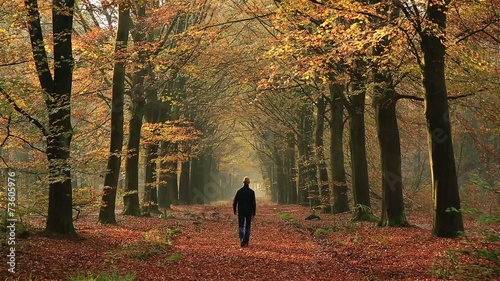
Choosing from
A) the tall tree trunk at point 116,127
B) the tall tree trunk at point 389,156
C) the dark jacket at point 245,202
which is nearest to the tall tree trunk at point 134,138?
the tall tree trunk at point 116,127

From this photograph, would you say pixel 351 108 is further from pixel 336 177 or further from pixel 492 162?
pixel 492 162

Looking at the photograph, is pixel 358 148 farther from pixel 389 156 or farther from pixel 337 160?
pixel 337 160

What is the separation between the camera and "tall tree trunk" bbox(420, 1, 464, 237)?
11453mm

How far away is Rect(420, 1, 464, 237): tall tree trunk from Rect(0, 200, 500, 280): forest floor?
0.67 meters

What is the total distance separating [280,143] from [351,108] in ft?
71.7

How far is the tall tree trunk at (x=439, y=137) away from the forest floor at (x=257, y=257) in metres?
0.67

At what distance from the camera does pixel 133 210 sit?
22344 millimetres

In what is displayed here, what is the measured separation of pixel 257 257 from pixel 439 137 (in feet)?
18.7

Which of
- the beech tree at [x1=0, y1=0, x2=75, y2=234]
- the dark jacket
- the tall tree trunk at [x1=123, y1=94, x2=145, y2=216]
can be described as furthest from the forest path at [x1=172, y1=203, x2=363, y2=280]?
the tall tree trunk at [x1=123, y1=94, x2=145, y2=216]

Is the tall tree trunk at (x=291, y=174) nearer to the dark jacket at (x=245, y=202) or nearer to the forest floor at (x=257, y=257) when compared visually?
the forest floor at (x=257, y=257)

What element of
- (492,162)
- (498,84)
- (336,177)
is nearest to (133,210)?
(336,177)

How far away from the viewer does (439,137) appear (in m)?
11.6

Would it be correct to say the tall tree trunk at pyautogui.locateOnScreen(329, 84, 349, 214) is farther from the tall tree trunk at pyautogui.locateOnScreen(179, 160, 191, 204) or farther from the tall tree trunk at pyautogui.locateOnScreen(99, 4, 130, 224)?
the tall tree trunk at pyautogui.locateOnScreen(179, 160, 191, 204)

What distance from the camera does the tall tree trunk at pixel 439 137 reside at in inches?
451
